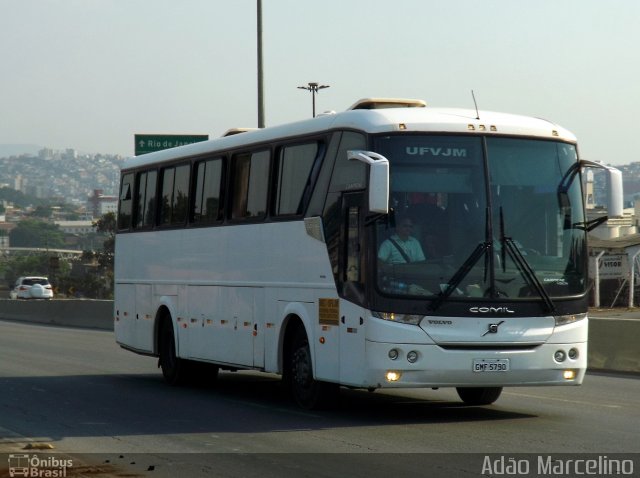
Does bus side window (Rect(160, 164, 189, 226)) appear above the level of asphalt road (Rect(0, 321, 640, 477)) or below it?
above

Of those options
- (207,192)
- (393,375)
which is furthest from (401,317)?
(207,192)

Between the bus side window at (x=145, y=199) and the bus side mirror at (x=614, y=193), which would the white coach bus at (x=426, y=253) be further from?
the bus side window at (x=145, y=199)

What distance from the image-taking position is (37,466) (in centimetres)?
1038

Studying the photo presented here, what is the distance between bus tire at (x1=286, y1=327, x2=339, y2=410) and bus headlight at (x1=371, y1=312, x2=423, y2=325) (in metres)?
1.57

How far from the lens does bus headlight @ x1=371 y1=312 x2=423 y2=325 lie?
13.0 metres

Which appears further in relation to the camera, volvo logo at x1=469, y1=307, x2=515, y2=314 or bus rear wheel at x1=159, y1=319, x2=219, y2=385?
bus rear wheel at x1=159, y1=319, x2=219, y2=385

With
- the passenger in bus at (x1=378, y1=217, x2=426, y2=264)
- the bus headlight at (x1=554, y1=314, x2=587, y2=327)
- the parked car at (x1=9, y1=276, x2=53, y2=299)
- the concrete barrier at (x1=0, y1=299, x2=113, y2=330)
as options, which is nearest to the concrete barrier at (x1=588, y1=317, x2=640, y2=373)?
the bus headlight at (x1=554, y1=314, x2=587, y2=327)

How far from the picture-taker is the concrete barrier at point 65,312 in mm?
41375

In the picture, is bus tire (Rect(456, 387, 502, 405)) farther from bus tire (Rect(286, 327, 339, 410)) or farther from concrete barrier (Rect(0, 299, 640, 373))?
concrete barrier (Rect(0, 299, 640, 373))

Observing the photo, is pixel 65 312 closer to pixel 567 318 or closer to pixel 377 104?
pixel 377 104

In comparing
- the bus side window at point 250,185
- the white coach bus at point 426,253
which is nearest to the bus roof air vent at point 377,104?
the white coach bus at point 426,253

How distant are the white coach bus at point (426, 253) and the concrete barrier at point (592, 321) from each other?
6.46m

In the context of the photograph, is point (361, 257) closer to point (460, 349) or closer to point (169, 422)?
point (460, 349)
